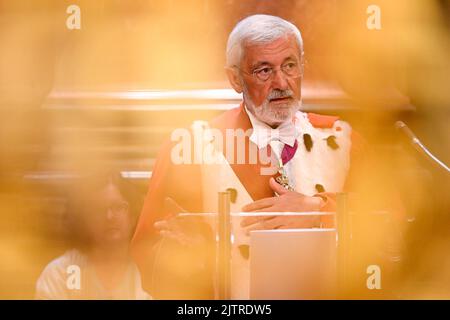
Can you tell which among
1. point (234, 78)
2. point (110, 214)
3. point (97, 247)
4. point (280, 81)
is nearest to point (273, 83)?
point (280, 81)

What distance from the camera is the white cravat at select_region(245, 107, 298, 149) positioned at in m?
2.82

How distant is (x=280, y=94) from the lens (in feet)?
9.16

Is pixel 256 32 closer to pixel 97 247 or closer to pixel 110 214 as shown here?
pixel 110 214

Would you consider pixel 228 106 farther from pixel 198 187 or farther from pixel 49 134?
pixel 49 134

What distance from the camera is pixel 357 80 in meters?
3.02

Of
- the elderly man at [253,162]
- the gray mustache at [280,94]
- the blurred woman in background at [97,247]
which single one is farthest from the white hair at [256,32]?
the blurred woman in background at [97,247]

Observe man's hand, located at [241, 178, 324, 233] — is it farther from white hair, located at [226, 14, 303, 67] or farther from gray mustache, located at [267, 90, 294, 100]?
white hair, located at [226, 14, 303, 67]

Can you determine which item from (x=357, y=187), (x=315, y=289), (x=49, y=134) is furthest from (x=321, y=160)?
(x=49, y=134)

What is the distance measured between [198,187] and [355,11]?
90 centimetres

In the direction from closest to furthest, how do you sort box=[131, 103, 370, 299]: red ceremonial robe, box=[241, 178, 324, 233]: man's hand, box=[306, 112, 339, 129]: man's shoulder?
1. box=[241, 178, 324, 233]: man's hand
2. box=[131, 103, 370, 299]: red ceremonial robe
3. box=[306, 112, 339, 129]: man's shoulder

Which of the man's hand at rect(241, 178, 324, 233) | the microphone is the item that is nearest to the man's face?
the man's hand at rect(241, 178, 324, 233)

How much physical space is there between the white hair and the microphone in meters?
0.50

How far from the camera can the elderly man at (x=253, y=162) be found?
2750 millimetres

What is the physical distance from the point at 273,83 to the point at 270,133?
18 centimetres
